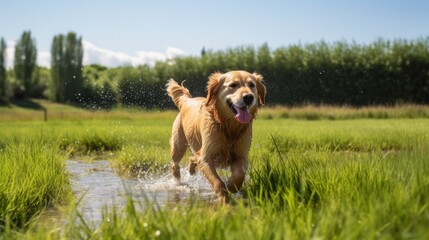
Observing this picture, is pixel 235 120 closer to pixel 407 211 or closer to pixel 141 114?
pixel 407 211

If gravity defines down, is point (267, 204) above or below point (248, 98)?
below

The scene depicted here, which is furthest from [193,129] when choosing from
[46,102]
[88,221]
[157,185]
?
[46,102]

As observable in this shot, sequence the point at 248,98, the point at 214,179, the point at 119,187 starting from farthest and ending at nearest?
the point at 119,187 → the point at 214,179 → the point at 248,98

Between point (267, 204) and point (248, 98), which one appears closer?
point (267, 204)

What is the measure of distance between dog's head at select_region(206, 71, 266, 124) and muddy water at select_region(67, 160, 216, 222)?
36.5 inches

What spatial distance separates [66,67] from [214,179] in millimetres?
52966

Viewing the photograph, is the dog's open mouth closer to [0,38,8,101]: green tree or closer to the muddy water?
the muddy water

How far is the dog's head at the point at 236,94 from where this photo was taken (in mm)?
5586

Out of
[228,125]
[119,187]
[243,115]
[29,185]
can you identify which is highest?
[243,115]

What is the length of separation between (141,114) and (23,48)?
37251mm

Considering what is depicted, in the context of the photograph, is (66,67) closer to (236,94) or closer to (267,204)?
(236,94)

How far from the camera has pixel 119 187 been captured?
23.4 ft

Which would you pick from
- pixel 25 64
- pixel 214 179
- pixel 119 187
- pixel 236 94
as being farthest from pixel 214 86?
pixel 25 64

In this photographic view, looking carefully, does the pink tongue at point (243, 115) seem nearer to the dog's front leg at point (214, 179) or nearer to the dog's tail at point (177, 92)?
the dog's front leg at point (214, 179)
